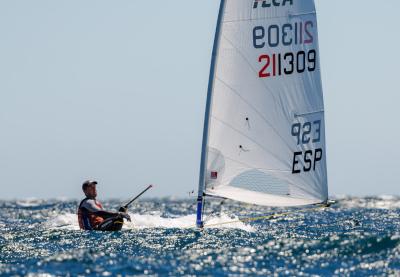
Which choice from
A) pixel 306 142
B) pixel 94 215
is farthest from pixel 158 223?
pixel 306 142

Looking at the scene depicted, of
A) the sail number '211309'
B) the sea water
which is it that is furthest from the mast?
the sea water

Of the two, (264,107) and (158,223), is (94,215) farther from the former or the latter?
(264,107)

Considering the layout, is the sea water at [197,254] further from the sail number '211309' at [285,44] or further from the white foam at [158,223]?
the sail number '211309' at [285,44]

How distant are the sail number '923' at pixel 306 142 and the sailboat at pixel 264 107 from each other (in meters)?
0.02

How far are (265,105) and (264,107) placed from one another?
0.05 m

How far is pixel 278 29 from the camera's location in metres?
18.6

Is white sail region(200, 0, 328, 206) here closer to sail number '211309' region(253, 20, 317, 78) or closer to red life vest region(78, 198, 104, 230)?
sail number '211309' region(253, 20, 317, 78)

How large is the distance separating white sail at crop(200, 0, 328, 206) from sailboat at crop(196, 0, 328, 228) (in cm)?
2

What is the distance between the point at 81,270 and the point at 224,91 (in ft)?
20.1

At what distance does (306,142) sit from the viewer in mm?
19312

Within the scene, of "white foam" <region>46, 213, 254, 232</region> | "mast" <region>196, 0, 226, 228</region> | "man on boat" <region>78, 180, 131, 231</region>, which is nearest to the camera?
"mast" <region>196, 0, 226, 228</region>

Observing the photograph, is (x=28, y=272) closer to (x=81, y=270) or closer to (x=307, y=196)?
(x=81, y=270)

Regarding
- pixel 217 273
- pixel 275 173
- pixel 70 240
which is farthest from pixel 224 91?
pixel 217 273

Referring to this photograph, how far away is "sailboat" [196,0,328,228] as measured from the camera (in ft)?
60.0
